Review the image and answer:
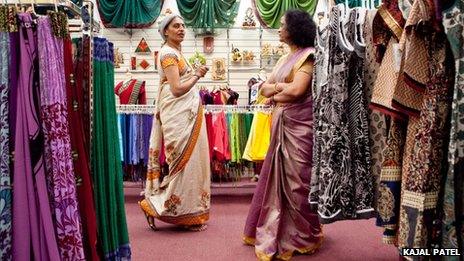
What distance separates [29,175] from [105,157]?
1.28ft

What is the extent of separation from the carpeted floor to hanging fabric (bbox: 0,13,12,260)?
1.26 m

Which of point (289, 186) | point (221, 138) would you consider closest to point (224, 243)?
point (289, 186)

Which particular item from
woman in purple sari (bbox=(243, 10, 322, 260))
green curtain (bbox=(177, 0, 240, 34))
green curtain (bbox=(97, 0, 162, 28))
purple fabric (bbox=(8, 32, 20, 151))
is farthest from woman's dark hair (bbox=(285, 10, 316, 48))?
green curtain (bbox=(97, 0, 162, 28))

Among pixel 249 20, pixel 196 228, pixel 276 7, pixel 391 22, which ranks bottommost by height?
pixel 196 228

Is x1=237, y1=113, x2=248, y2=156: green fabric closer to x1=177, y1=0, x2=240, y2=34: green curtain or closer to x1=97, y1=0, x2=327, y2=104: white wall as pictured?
x1=97, y1=0, x2=327, y2=104: white wall

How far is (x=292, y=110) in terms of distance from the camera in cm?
254

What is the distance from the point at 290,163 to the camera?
2506mm

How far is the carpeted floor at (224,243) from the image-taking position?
100 inches

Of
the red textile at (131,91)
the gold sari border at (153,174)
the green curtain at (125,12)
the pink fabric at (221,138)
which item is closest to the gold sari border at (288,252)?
the gold sari border at (153,174)

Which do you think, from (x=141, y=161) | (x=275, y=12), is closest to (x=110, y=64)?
(x=141, y=161)

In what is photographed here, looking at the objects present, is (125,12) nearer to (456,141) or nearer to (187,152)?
(187,152)

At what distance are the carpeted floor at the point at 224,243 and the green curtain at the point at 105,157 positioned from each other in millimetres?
820

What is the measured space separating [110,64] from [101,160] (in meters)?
0.43

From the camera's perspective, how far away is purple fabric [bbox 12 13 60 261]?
1.35 metres
